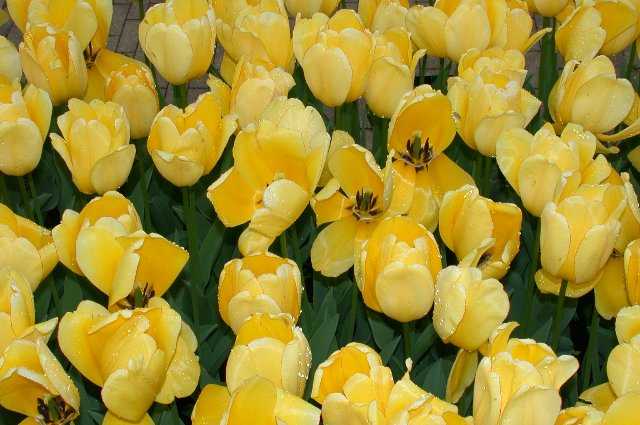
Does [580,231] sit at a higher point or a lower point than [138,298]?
higher

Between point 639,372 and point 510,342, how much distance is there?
16cm

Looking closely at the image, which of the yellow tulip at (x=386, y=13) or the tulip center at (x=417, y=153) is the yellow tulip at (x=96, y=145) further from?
the yellow tulip at (x=386, y=13)

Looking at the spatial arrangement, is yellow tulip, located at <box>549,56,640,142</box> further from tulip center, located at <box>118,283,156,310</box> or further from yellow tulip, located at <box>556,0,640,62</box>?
tulip center, located at <box>118,283,156,310</box>

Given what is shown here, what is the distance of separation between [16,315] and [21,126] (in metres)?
0.41

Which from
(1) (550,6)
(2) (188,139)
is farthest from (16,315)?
(1) (550,6)

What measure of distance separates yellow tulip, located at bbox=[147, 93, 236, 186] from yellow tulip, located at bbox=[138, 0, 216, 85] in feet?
0.53

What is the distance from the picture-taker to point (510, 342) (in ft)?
3.55

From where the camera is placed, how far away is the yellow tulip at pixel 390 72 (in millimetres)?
1636

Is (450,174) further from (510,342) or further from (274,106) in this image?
(510,342)

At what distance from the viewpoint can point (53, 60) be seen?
1.73 m

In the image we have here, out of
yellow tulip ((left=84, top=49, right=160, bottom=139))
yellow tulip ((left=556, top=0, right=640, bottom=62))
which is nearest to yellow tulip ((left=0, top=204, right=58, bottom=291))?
yellow tulip ((left=84, top=49, right=160, bottom=139))

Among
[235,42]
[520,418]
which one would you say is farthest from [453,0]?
[520,418]

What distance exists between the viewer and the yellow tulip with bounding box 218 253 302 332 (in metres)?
1.24

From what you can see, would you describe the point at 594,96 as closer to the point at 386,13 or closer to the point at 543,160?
the point at 543,160
